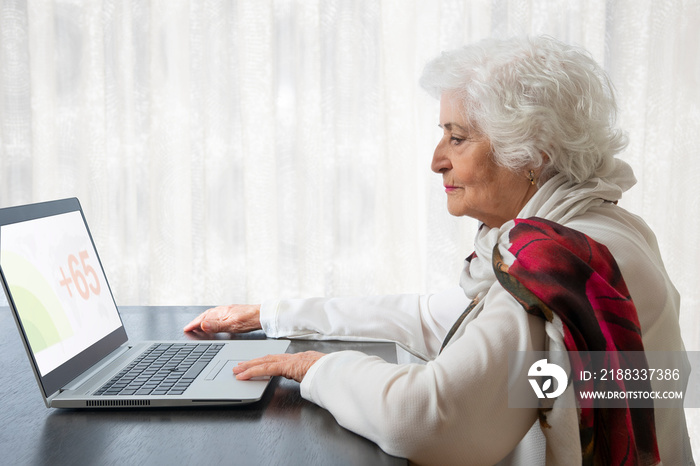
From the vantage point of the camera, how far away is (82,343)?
973 mm

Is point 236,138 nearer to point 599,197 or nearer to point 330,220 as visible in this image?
point 330,220

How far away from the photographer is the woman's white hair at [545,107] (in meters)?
0.99

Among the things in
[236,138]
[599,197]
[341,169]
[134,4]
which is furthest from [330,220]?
[599,197]

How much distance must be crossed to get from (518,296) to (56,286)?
688mm

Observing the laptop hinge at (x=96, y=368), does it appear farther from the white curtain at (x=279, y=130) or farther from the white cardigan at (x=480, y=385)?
the white curtain at (x=279, y=130)

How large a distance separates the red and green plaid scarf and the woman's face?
0.28 metres

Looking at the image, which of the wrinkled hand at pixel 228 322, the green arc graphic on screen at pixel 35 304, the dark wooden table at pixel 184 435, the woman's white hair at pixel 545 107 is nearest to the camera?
the dark wooden table at pixel 184 435

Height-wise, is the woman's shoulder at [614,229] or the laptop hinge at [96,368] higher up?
the woman's shoulder at [614,229]

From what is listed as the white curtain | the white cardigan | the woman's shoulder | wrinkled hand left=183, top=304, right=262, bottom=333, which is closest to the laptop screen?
wrinkled hand left=183, top=304, right=262, bottom=333

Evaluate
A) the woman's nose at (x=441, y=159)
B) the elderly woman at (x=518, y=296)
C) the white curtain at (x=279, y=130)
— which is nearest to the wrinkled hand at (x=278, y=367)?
the elderly woman at (x=518, y=296)

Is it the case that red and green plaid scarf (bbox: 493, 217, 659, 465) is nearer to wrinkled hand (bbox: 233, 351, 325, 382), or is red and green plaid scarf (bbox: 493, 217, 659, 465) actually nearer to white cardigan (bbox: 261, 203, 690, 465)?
white cardigan (bbox: 261, 203, 690, 465)

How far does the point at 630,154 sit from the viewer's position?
2.31m

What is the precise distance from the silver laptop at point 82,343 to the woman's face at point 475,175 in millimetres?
445

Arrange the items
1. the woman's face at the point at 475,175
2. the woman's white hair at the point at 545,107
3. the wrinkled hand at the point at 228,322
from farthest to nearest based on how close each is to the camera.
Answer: the wrinkled hand at the point at 228,322
the woman's face at the point at 475,175
the woman's white hair at the point at 545,107
